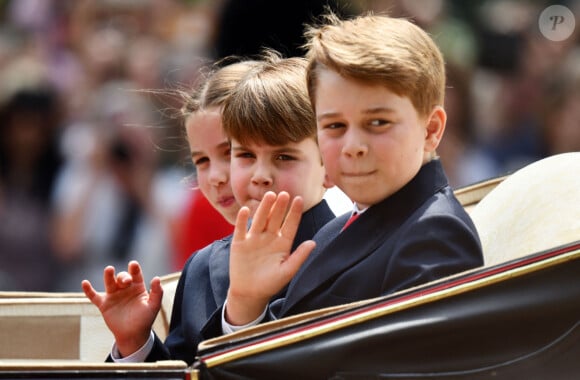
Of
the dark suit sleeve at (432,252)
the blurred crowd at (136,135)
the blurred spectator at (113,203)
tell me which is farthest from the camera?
the blurred spectator at (113,203)

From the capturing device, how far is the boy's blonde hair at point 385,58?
4.93ft

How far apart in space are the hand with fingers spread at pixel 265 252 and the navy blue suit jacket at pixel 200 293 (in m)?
0.29

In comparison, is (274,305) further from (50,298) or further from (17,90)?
(17,90)

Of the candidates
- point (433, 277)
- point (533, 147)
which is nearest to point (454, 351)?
point (433, 277)

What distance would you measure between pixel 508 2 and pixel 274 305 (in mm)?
2979

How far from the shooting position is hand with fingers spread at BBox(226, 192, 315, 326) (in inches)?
59.7

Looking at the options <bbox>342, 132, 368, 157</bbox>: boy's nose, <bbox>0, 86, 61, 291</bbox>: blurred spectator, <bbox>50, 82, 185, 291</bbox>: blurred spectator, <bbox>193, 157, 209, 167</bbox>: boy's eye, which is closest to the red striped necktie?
<bbox>342, 132, 368, 157</bbox>: boy's nose

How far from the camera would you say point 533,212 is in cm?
180

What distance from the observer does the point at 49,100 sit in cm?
418

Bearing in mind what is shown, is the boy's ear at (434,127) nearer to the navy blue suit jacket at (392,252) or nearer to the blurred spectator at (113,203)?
the navy blue suit jacket at (392,252)

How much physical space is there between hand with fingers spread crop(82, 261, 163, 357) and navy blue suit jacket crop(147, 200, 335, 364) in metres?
0.04

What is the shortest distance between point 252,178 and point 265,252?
288 mm

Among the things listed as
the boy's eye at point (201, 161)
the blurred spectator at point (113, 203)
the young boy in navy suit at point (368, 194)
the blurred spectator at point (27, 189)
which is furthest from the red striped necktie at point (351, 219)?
the blurred spectator at point (27, 189)

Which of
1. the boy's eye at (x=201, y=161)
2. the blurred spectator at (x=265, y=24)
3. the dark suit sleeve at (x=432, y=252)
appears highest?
the blurred spectator at (x=265, y=24)
